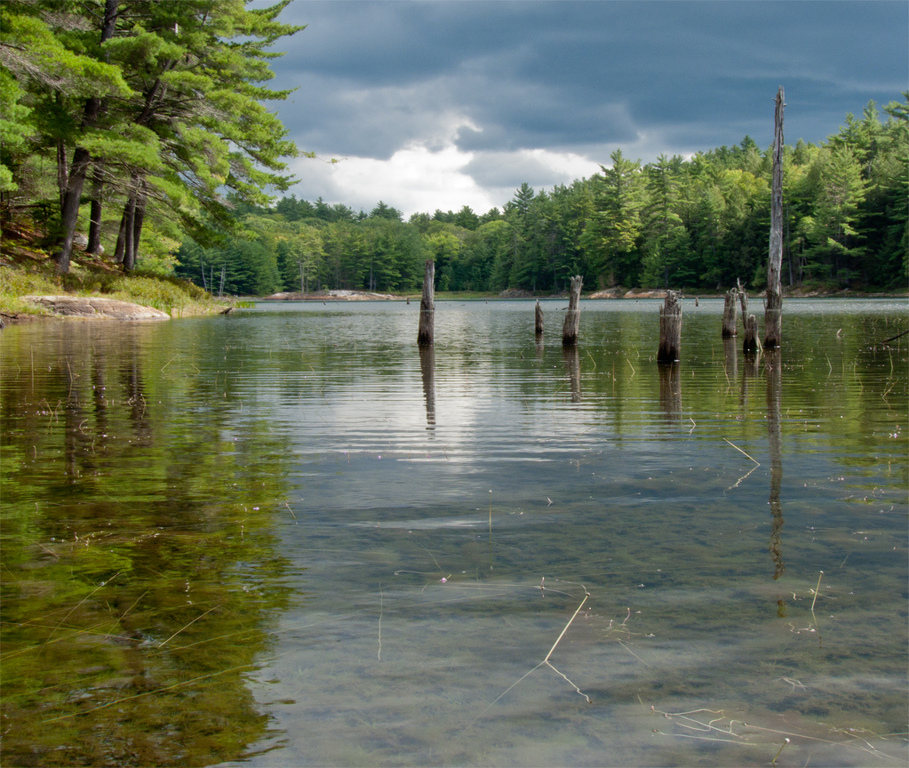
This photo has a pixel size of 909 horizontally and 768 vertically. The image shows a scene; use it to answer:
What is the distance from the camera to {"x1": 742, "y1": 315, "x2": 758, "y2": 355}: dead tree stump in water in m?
20.2

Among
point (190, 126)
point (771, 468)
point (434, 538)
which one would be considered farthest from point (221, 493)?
point (190, 126)

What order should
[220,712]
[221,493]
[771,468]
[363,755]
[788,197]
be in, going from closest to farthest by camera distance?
[363,755], [220,712], [221,493], [771,468], [788,197]

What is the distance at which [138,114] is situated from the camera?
36188mm

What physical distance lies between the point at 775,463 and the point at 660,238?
4431 inches

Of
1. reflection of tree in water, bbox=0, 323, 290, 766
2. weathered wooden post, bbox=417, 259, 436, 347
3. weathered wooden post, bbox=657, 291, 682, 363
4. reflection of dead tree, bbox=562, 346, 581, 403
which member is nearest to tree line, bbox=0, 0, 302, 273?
weathered wooden post, bbox=417, 259, 436, 347

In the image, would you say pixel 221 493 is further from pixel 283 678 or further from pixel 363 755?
pixel 363 755

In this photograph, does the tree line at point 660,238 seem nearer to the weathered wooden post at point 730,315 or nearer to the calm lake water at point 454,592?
the weathered wooden post at point 730,315

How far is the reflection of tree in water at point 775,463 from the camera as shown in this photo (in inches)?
191

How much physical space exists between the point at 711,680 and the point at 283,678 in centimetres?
184

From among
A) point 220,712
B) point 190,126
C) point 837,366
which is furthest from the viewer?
point 190,126

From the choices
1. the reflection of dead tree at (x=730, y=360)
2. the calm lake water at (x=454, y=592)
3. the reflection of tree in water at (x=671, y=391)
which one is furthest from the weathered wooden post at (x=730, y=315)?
the calm lake water at (x=454, y=592)

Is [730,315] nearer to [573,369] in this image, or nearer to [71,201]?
[573,369]

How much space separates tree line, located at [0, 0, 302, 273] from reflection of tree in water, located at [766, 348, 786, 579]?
24.7m

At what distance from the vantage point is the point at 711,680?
10.8 feet
